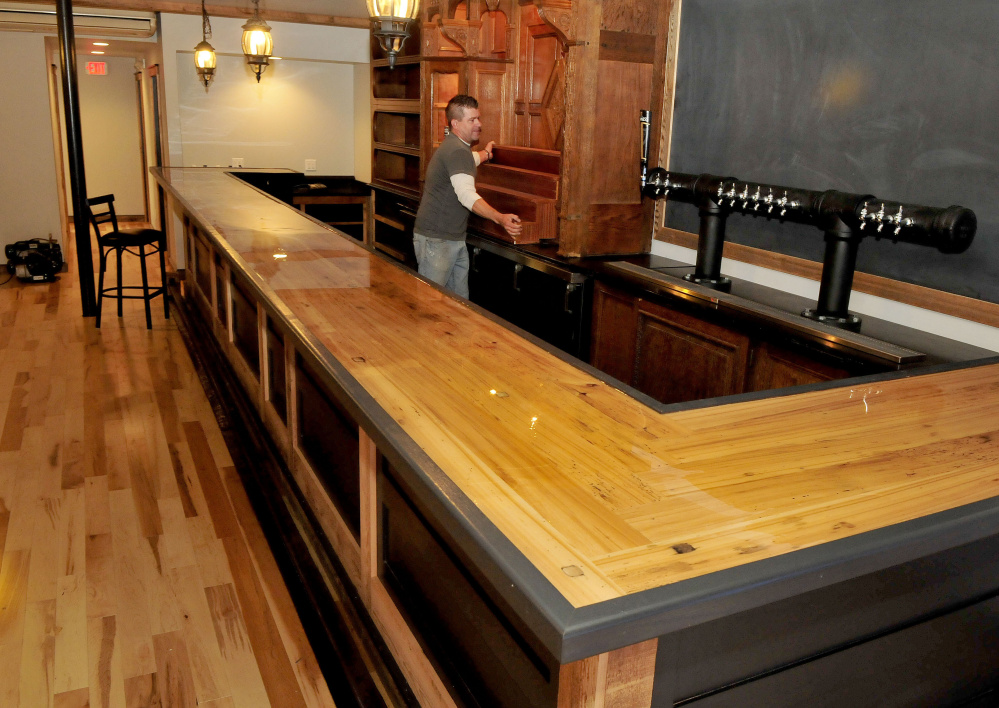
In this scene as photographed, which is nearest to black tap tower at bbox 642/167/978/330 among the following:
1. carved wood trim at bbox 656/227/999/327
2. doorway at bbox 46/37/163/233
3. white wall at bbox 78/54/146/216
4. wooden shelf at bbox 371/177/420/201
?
carved wood trim at bbox 656/227/999/327

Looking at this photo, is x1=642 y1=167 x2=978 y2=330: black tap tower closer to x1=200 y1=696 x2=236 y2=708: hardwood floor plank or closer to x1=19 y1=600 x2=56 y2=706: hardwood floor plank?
x1=200 y1=696 x2=236 y2=708: hardwood floor plank

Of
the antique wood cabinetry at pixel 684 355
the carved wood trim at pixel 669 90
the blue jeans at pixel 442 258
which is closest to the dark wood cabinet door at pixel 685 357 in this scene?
the antique wood cabinetry at pixel 684 355

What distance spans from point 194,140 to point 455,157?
4.85 metres

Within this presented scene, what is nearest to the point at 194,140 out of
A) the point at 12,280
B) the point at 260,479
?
the point at 12,280

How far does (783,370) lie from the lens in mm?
3262

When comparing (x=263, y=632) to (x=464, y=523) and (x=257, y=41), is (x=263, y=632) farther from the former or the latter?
(x=257, y=41)

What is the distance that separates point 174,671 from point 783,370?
2.40 m

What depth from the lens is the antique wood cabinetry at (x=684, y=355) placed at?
10.7 feet

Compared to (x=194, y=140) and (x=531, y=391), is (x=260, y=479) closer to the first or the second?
(x=531, y=391)

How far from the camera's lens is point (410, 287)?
3146 millimetres

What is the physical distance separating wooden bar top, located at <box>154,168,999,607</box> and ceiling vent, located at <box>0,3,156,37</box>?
686cm

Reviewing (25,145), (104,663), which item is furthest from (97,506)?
(25,145)

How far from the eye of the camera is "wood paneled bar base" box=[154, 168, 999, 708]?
4.11ft

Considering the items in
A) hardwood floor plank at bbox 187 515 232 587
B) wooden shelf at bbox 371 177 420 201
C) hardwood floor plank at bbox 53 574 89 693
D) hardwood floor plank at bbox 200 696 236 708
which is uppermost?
wooden shelf at bbox 371 177 420 201
